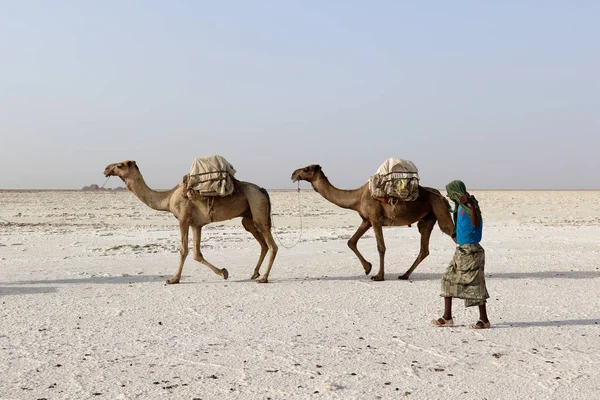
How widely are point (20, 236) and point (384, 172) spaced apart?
1263 cm

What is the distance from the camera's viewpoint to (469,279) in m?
7.11

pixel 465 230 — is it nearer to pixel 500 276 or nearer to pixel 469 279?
pixel 469 279

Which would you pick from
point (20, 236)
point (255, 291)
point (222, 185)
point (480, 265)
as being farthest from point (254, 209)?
point (20, 236)

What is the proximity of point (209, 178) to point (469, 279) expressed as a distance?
4754 millimetres

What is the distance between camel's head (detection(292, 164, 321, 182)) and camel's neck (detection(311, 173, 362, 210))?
0.10m

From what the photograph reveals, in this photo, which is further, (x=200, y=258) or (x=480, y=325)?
(x=200, y=258)

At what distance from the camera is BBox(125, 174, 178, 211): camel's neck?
Result: 10.9 m

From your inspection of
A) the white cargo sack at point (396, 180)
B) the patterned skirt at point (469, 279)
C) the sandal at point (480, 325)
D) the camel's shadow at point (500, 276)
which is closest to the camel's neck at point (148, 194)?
the camel's shadow at point (500, 276)

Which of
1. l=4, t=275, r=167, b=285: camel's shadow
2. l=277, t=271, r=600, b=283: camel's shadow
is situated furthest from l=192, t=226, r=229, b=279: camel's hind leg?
l=277, t=271, r=600, b=283: camel's shadow

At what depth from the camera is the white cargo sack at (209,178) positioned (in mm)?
10336

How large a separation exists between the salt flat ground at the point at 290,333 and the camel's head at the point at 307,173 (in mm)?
1698

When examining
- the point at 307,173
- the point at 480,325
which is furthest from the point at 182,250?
the point at 480,325

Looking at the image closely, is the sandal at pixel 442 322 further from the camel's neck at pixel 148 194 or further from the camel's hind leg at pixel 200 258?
the camel's neck at pixel 148 194

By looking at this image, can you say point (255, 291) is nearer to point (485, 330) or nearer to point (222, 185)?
point (222, 185)
